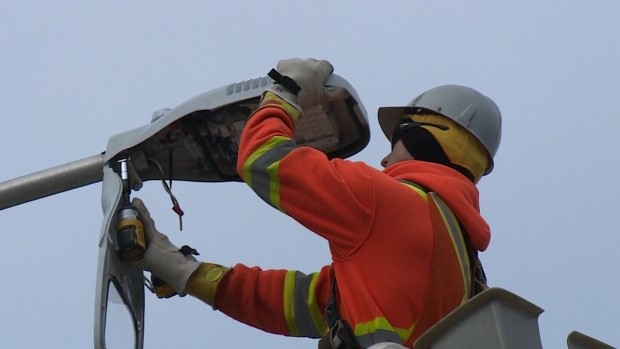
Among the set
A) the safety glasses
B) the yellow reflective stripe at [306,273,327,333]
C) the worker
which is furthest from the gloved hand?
the safety glasses

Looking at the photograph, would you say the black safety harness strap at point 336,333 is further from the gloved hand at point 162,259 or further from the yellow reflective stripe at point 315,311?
the gloved hand at point 162,259

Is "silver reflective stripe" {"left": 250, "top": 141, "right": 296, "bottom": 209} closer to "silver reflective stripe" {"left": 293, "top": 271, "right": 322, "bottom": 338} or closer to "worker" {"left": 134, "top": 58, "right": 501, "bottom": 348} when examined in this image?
"worker" {"left": 134, "top": 58, "right": 501, "bottom": 348}

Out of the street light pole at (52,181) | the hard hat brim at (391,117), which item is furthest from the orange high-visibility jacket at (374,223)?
the street light pole at (52,181)

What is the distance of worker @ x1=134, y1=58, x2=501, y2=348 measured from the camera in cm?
620

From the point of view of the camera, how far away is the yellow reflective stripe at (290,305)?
23.1 feet

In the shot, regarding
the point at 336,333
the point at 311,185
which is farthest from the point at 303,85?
the point at 336,333

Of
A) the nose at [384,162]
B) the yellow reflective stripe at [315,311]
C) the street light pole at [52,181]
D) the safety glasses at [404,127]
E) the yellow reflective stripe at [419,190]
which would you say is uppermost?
the street light pole at [52,181]

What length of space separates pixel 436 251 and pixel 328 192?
1.88 ft

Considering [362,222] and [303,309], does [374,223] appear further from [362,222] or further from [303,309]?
[303,309]

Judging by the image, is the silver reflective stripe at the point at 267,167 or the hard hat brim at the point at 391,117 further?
the hard hat brim at the point at 391,117

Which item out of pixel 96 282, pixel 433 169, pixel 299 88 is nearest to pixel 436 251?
pixel 433 169

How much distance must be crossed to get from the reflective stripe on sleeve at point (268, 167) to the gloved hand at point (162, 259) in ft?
2.22

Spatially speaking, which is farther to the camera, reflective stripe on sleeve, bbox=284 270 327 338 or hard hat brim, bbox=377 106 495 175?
hard hat brim, bbox=377 106 495 175

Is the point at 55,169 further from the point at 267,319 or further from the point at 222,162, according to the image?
the point at 267,319
